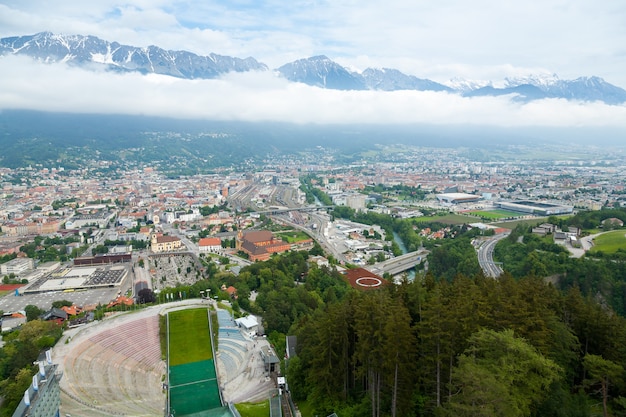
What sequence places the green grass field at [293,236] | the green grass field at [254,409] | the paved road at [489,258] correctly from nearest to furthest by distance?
the green grass field at [254,409]
the paved road at [489,258]
the green grass field at [293,236]

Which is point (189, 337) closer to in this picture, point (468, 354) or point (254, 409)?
point (254, 409)

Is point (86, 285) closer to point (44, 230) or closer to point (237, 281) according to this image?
point (237, 281)

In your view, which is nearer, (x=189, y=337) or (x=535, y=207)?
(x=189, y=337)

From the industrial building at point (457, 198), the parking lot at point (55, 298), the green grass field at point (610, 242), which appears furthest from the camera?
the industrial building at point (457, 198)

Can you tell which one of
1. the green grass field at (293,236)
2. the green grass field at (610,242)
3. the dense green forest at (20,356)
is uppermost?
the green grass field at (610,242)

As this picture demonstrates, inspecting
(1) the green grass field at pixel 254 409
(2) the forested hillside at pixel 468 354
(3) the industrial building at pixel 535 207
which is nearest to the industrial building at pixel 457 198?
(3) the industrial building at pixel 535 207

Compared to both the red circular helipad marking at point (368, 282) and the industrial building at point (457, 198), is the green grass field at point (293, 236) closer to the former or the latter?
the red circular helipad marking at point (368, 282)

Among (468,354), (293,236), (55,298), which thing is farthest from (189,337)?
(293,236)

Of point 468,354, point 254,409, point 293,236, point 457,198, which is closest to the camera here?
point 468,354
